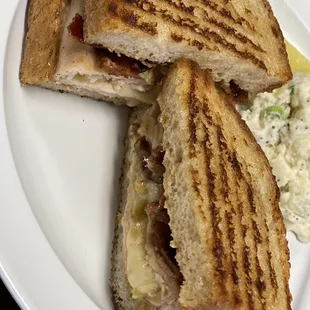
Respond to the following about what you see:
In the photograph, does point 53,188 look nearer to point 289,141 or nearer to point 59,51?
point 59,51

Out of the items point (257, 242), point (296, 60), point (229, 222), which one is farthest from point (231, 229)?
point (296, 60)

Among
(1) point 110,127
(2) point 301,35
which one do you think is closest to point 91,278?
(1) point 110,127

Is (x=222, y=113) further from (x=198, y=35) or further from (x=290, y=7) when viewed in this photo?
(x=290, y=7)

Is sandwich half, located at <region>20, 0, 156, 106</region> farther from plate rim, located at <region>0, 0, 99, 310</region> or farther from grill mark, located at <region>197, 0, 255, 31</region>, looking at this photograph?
grill mark, located at <region>197, 0, 255, 31</region>

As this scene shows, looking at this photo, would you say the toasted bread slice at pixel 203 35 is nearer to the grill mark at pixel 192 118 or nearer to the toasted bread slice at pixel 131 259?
the grill mark at pixel 192 118

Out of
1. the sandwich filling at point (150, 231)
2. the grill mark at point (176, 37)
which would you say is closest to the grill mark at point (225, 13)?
the grill mark at point (176, 37)
